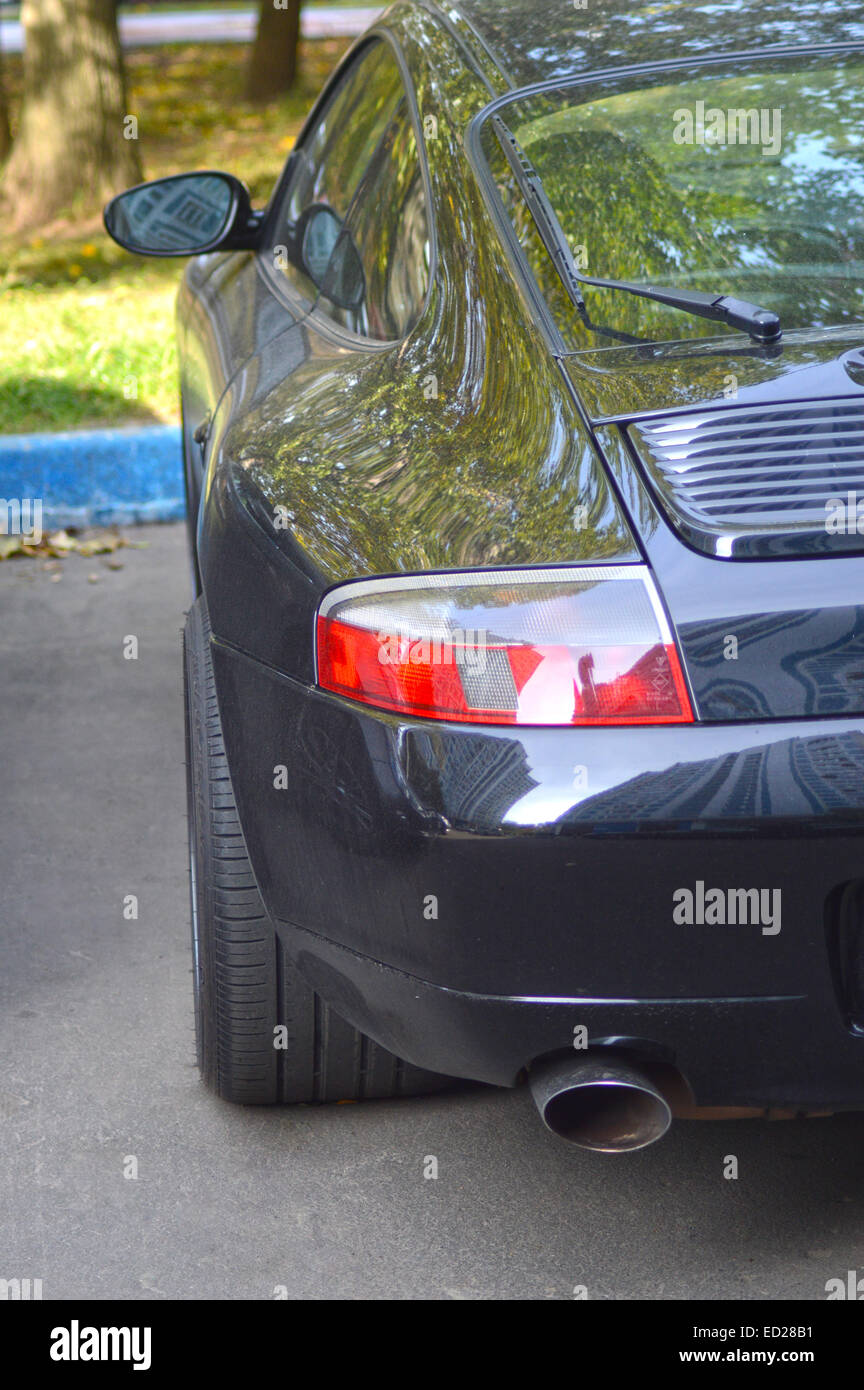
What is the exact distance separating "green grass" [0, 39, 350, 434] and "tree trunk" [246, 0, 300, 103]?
0.67 m

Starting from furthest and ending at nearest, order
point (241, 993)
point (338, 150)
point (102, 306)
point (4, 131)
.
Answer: point (4, 131) < point (102, 306) < point (338, 150) < point (241, 993)

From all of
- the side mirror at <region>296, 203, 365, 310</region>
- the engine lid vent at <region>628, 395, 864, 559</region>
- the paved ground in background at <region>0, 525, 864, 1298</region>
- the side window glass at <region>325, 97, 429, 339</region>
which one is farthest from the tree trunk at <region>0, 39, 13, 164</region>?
the engine lid vent at <region>628, 395, 864, 559</region>

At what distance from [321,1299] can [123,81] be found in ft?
28.3

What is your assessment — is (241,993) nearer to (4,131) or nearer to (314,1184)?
(314,1184)

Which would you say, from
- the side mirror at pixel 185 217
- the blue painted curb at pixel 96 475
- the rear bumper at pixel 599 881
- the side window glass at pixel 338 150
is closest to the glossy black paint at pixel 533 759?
the rear bumper at pixel 599 881

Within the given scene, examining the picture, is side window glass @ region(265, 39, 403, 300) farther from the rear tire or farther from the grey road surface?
the grey road surface

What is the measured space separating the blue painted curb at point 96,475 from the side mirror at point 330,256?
233 cm

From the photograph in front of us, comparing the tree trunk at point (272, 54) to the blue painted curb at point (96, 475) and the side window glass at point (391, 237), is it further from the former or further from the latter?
the side window glass at point (391, 237)

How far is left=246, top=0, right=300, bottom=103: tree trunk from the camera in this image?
14.7m

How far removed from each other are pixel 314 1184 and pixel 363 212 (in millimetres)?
1724

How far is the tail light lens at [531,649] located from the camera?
160cm

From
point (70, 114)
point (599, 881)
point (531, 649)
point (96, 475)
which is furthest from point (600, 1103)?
point (70, 114)

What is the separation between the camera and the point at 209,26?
22.4 m

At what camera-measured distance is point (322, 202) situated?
316cm
